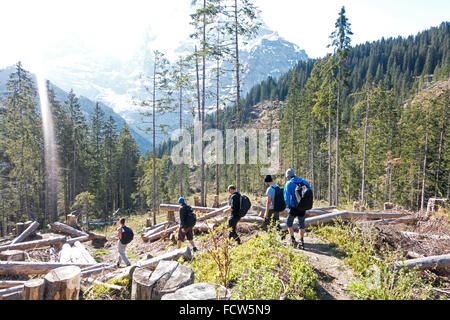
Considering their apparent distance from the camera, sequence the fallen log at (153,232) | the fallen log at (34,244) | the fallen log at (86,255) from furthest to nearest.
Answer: the fallen log at (153,232) → the fallen log at (34,244) → the fallen log at (86,255)

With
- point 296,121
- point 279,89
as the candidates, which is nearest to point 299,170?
point 296,121

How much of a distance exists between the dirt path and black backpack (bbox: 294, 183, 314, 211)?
122 centimetres

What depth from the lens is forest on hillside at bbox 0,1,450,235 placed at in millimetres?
20344

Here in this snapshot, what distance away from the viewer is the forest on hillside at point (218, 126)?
20344 mm

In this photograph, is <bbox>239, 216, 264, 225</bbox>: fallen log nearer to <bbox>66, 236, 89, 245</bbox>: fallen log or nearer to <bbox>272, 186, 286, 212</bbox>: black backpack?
<bbox>272, 186, 286, 212</bbox>: black backpack

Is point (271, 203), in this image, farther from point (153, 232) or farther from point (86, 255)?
point (86, 255)

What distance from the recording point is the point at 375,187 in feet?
126

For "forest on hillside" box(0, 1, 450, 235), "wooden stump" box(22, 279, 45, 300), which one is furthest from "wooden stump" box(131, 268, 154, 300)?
"forest on hillside" box(0, 1, 450, 235)

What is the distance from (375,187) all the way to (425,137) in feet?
32.7

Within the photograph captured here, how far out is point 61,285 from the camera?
11.2 ft

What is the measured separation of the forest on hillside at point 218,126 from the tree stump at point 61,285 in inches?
537

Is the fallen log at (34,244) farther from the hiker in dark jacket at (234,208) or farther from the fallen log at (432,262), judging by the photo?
the fallen log at (432,262)

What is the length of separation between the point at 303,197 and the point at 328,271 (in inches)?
74.5

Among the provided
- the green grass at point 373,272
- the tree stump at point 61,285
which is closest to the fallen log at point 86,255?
the tree stump at point 61,285
